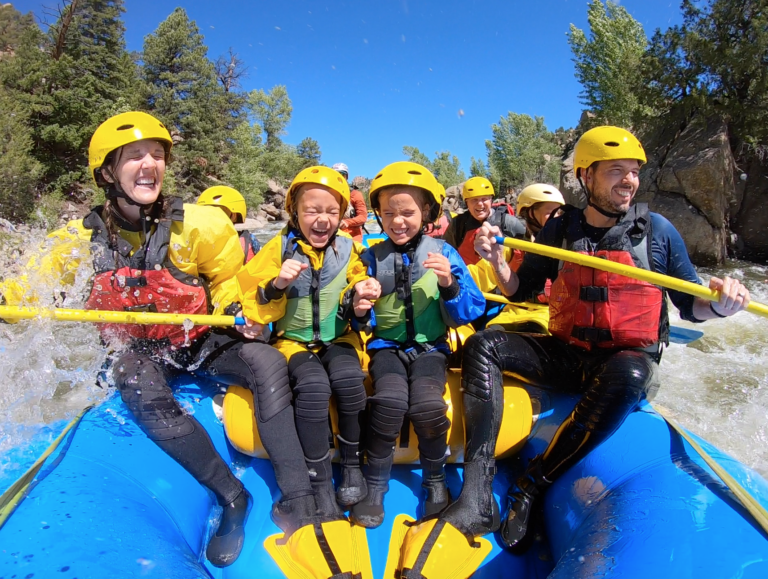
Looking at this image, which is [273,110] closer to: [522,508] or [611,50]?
[611,50]

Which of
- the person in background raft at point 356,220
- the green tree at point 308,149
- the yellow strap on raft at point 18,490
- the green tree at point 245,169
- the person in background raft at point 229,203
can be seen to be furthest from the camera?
the green tree at point 308,149

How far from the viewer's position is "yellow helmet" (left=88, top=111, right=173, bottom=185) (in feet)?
6.63

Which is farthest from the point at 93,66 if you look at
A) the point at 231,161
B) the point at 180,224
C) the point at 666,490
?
the point at 666,490

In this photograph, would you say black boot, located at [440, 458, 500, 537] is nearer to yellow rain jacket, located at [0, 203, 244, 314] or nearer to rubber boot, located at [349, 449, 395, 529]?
rubber boot, located at [349, 449, 395, 529]

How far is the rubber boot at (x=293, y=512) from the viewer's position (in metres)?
1.74

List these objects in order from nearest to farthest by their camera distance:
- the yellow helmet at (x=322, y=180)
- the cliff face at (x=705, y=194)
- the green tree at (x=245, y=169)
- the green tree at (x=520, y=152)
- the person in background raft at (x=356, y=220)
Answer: the yellow helmet at (x=322, y=180), the person in background raft at (x=356, y=220), the cliff face at (x=705, y=194), the green tree at (x=245, y=169), the green tree at (x=520, y=152)

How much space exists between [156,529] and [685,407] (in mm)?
4030

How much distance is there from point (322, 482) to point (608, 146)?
76.9 inches

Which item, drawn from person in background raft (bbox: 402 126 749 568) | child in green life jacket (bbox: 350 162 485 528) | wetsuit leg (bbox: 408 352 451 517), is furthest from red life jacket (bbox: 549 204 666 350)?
wetsuit leg (bbox: 408 352 451 517)

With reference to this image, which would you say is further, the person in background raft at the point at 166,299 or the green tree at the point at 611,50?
the green tree at the point at 611,50

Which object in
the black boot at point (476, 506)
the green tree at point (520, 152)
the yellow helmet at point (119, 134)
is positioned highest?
the green tree at point (520, 152)

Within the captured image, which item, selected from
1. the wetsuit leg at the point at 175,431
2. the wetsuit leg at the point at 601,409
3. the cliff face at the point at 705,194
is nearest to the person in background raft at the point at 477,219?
the wetsuit leg at the point at 601,409

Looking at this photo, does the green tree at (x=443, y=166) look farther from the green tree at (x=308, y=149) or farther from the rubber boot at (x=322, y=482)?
the rubber boot at (x=322, y=482)

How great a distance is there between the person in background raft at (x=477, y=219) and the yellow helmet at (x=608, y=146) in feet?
6.76
